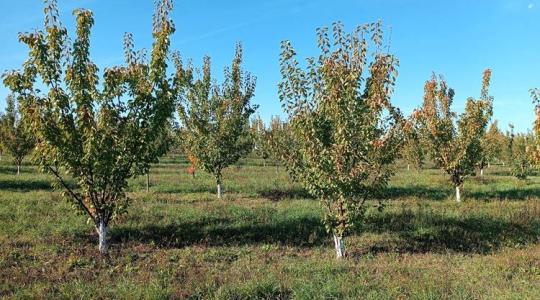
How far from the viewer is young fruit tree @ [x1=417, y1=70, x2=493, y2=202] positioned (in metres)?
19.8

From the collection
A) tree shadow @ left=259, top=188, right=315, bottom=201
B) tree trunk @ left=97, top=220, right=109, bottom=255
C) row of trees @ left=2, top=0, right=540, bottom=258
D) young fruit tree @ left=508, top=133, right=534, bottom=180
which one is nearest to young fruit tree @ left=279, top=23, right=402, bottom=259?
row of trees @ left=2, top=0, right=540, bottom=258

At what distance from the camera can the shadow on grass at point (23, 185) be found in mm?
21844

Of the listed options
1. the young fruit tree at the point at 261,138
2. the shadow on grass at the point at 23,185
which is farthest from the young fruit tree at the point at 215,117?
the shadow on grass at the point at 23,185

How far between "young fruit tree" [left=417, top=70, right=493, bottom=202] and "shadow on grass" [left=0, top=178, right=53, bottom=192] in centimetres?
1809

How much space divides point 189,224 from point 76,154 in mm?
4730

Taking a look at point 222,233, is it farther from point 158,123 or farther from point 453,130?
point 453,130

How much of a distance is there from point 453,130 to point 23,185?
21161mm

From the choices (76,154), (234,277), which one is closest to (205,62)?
(76,154)

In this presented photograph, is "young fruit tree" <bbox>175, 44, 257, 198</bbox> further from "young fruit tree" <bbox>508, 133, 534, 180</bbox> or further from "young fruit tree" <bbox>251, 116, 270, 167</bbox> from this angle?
"young fruit tree" <bbox>508, 133, 534, 180</bbox>

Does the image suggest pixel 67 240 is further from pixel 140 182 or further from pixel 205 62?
pixel 140 182

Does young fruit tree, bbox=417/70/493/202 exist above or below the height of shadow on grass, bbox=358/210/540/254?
above

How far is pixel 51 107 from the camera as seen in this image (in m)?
10.0

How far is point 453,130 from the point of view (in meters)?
20.3

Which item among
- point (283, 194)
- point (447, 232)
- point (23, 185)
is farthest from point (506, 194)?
point (23, 185)
